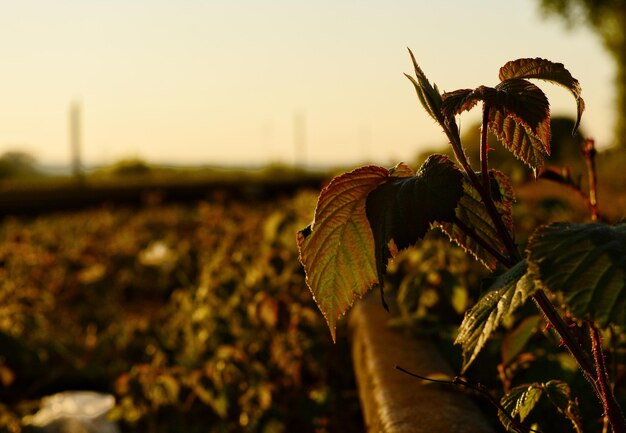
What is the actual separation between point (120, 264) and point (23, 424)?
14.1ft

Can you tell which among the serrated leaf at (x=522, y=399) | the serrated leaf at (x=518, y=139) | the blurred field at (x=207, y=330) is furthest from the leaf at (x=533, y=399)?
the blurred field at (x=207, y=330)

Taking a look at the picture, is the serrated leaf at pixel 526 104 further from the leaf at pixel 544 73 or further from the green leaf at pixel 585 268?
the green leaf at pixel 585 268

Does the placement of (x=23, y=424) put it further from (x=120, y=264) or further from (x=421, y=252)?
(x=120, y=264)

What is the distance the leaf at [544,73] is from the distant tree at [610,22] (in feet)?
87.6

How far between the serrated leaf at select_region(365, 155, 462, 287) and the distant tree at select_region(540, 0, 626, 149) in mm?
→ 26864

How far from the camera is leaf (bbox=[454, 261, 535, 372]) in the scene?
110 cm

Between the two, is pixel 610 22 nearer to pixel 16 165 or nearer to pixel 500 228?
pixel 16 165

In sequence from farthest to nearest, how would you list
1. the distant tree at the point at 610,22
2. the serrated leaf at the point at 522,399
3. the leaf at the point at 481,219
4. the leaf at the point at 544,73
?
1. the distant tree at the point at 610,22
2. the serrated leaf at the point at 522,399
3. the leaf at the point at 481,219
4. the leaf at the point at 544,73

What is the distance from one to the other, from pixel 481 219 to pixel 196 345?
9.42ft

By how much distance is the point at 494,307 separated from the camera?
1144 millimetres

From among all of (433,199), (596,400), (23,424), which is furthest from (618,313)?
(23,424)

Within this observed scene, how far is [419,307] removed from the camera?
3.12 m

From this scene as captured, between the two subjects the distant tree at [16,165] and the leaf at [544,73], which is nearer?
the leaf at [544,73]

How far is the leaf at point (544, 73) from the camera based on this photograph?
3.95 ft
